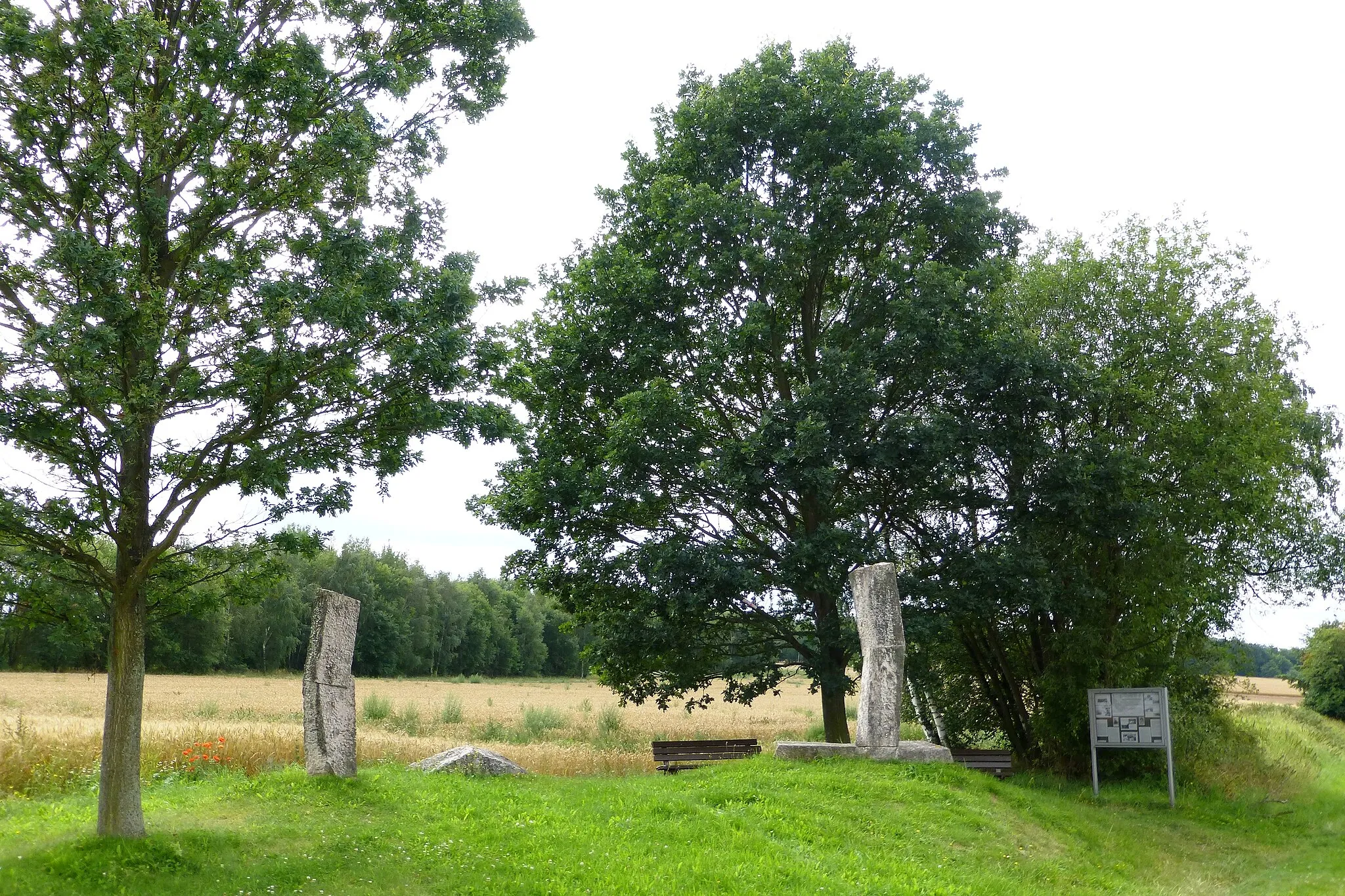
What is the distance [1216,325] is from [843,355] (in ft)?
28.3

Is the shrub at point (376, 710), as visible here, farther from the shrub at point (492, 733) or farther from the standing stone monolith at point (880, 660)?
the standing stone monolith at point (880, 660)

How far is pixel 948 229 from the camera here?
18.5m

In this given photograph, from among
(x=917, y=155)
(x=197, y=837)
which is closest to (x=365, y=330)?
(x=197, y=837)

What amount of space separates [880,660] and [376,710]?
63.6 feet

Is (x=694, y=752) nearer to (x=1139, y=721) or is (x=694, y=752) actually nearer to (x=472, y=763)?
(x=472, y=763)

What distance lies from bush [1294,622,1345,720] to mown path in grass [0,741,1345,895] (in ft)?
86.8

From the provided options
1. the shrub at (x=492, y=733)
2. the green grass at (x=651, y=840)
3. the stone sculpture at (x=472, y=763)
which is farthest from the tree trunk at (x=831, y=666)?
the shrub at (x=492, y=733)

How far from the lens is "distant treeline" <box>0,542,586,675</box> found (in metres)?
50.8

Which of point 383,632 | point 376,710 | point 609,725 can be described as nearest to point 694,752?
point 609,725

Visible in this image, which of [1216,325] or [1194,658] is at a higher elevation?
[1216,325]

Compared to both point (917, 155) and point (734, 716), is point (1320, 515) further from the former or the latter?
point (734, 716)

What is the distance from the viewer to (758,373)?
19.0 metres

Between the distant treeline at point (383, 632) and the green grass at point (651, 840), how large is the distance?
72.4 feet

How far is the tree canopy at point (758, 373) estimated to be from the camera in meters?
16.4
